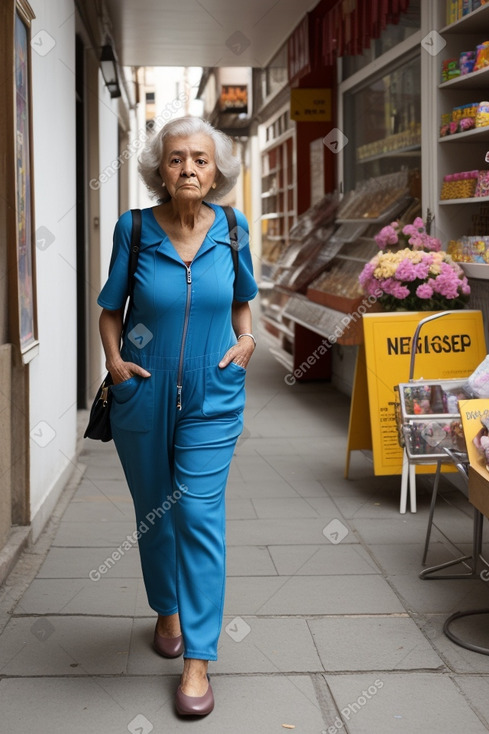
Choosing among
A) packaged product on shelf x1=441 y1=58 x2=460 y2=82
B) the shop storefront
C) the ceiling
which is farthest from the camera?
the ceiling

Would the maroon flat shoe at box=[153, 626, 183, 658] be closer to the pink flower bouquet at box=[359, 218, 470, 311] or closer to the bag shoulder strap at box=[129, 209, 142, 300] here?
the bag shoulder strap at box=[129, 209, 142, 300]

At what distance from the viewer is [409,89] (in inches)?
317

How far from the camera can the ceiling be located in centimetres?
947

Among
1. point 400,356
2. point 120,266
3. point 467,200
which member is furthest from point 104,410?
point 467,200

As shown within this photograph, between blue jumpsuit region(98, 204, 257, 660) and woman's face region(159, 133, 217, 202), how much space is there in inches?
5.7

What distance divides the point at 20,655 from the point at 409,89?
6.02 meters

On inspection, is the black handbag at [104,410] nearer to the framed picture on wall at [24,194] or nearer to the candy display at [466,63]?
the framed picture on wall at [24,194]

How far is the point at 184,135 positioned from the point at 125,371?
0.78 m

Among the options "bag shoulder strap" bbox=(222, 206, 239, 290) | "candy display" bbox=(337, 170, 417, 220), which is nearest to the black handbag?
"bag shoulder strap" bbox=(222, 206, 239, 290)

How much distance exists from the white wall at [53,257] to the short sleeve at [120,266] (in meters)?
1.70

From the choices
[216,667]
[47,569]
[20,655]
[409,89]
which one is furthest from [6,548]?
[409,89]

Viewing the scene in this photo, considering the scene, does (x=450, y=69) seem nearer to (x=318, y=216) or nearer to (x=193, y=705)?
(x=318, y=216)

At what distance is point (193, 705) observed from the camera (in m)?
2.98

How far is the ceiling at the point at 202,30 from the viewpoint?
373 inches
